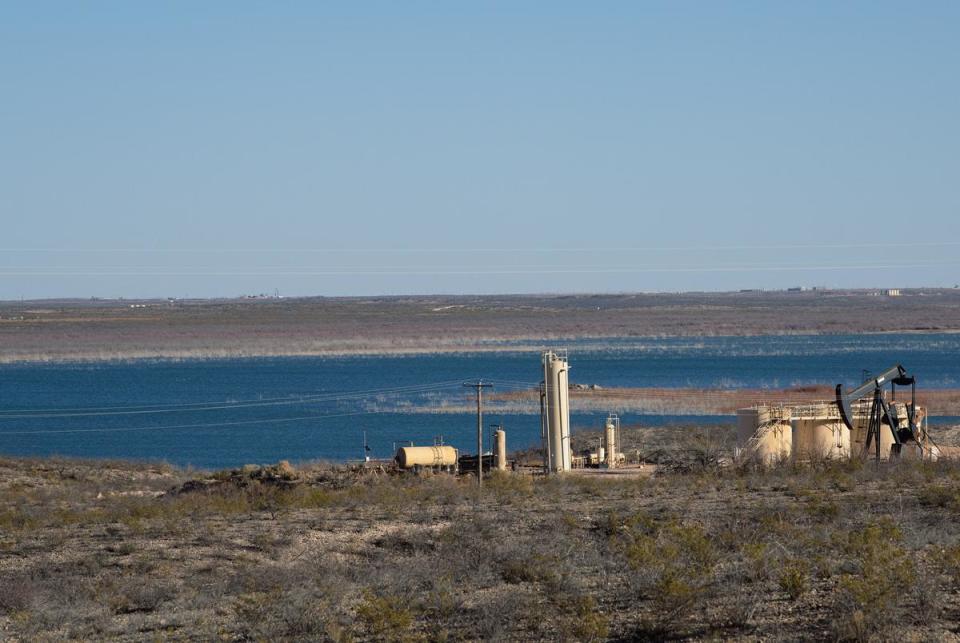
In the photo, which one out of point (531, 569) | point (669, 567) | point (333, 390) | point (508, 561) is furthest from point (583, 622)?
point (333, 390)

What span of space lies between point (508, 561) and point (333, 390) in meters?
65.6

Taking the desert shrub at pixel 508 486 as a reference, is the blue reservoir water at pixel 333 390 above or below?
below

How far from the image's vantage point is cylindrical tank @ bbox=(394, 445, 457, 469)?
34938mm

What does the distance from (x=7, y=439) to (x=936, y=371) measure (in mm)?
61596

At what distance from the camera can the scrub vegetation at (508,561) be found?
1441cm

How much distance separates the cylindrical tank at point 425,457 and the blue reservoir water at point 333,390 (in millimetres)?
13802

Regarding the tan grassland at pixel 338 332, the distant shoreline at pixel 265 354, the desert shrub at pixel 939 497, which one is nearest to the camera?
the desert shrub at pixel 939 497

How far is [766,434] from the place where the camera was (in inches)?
1414

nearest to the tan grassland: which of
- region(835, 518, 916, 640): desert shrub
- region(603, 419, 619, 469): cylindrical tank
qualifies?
region(603, 419, 619, 469): cylindrical tank

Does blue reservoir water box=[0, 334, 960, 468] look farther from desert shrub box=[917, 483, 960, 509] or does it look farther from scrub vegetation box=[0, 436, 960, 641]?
desert shrub box=[917, 483, 960, 509]

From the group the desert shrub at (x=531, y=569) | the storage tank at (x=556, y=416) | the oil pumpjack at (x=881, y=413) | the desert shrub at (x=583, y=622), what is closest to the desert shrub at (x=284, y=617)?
the desert shrub at (x=583, y=622)

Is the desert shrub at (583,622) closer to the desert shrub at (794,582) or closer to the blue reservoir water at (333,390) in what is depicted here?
the desert shrub at (794,582)

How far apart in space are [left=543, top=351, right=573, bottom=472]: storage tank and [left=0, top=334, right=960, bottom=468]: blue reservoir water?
14.0 m

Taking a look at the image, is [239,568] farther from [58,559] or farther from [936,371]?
[936,371]
